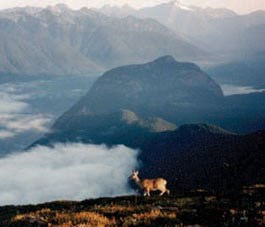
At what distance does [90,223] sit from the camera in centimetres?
2934

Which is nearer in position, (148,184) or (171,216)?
(171,216)

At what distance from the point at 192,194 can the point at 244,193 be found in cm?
679

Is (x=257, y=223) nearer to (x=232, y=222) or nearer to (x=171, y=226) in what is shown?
(x=232, y=222)

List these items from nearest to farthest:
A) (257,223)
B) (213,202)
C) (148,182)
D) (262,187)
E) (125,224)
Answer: (257,223) < (125,224) < (213,202) < (262,187) < (148,182)

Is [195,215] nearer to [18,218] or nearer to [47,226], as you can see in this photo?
[47,226]

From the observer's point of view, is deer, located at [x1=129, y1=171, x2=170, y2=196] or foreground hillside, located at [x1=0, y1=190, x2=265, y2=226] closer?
foreground hillside, located at [x1=0, y1=190, x2=265, y2=226]

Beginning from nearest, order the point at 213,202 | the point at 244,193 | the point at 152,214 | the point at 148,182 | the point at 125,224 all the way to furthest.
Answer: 1. the point at 125,224
2. the point at 152,214
3. the point at 213,202
4. the point at 244,193
5. the point at 148,182

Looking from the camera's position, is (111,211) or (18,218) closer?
(18,218)

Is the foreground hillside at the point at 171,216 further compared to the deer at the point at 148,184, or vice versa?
the deer at the point at 148,184

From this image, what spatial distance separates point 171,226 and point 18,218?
10410 millimetres

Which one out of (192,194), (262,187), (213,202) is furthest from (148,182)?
(213,202)

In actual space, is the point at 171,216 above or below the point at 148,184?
below

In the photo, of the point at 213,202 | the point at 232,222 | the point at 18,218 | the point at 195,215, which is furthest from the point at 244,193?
the point at 18,218

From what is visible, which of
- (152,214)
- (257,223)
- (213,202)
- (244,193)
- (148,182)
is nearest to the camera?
(257,223)
